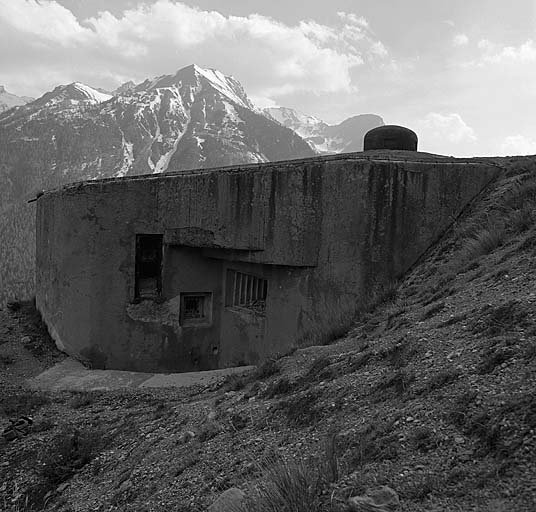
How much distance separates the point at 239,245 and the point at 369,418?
565 cm

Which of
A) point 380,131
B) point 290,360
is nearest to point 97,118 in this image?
point 380,131

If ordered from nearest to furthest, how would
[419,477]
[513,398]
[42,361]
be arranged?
[419,477], [513,398], [42,361]

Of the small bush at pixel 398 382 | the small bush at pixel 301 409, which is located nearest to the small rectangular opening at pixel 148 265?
the small bush at pixel 301 409

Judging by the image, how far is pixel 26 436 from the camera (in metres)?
5.85

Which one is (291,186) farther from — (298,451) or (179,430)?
(298,451)

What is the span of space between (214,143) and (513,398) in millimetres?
103187

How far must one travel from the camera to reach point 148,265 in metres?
9.70

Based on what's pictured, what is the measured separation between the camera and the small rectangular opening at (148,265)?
9570mm

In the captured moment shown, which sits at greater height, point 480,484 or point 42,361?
point 480,484

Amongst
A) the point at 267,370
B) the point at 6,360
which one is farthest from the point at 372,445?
the point at 6,360

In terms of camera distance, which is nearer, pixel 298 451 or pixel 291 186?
pixel 298 451

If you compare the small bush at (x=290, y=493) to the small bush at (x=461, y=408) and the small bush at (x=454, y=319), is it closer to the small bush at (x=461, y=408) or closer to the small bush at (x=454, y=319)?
the small bush at (x=461, y=408)

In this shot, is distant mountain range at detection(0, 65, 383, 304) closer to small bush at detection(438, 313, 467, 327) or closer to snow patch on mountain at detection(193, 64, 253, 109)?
snow patch on mountain at detection(193, 64, 253, 109)

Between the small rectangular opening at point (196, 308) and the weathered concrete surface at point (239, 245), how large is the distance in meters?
0.16
